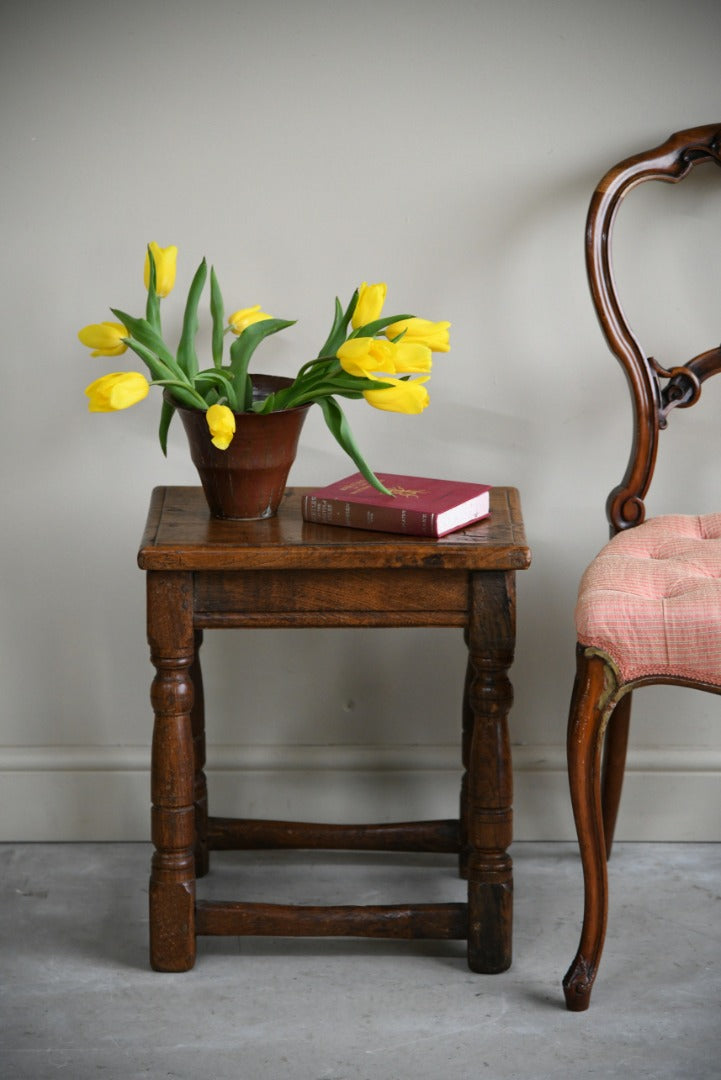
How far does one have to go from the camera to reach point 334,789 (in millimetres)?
1933

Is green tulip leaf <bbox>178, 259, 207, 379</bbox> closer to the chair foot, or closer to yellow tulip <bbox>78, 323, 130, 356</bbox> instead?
yellow tulip <bbox>78, 323, 130, 356</bbox>

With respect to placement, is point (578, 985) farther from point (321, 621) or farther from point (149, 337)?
point (149, 337)

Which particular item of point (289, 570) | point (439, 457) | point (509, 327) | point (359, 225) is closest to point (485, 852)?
point (289, 570)

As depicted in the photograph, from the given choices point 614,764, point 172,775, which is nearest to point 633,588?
point 614,764

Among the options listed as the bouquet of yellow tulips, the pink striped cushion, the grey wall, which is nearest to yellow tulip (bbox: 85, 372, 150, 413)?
the bouquet of yellow tulips

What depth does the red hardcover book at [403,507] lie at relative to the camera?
4.79ft

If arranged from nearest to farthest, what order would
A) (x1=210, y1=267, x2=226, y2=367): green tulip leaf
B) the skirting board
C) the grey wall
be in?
1. (x1=210, y1=267, x2=226, y2=367): green tulip leaf
2. the grey wall
3. the skirting board

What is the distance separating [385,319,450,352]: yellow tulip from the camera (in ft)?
4.86

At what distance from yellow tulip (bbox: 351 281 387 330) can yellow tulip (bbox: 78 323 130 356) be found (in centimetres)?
28

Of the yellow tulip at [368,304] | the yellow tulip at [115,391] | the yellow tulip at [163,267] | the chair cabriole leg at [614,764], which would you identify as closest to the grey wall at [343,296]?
the chair cabriole leg at [614,764]

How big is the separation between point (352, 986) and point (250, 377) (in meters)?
0.78

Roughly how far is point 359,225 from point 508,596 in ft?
2.10

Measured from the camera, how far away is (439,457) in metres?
1.85

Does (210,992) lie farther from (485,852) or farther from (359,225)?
(359,225)
